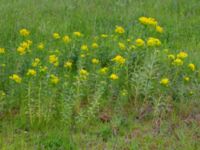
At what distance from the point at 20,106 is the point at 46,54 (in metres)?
1.02

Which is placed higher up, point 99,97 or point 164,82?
point 164,82

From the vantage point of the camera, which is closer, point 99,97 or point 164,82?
point 99,97

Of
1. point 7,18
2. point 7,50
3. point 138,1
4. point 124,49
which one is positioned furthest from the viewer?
point 138,1

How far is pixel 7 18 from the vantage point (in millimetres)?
6840

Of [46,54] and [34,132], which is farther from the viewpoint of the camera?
[46,54]

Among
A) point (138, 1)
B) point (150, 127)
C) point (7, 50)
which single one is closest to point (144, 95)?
point (150, 127)

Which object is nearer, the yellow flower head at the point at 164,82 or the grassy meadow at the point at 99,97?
the grassy meadow at the point at 99,97

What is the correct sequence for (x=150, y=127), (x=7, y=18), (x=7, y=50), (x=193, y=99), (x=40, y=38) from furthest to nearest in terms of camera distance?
(x=7, y=18)
(x=40, y=38)
(x=7, y=50)
(x=193, y=99)
(x=150, y=127)

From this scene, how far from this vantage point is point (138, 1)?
312 inches

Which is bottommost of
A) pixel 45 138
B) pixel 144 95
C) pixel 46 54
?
pixel 45 138

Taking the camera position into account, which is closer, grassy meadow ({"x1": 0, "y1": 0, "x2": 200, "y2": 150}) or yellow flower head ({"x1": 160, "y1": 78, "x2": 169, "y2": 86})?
grassy meadow ({"x1": 0, "y1": 0, "x2": 200, "y2": 150})

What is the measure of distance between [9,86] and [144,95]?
133cm

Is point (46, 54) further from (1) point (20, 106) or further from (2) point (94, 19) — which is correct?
(2) point (94, 19)

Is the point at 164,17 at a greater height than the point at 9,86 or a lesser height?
greater
